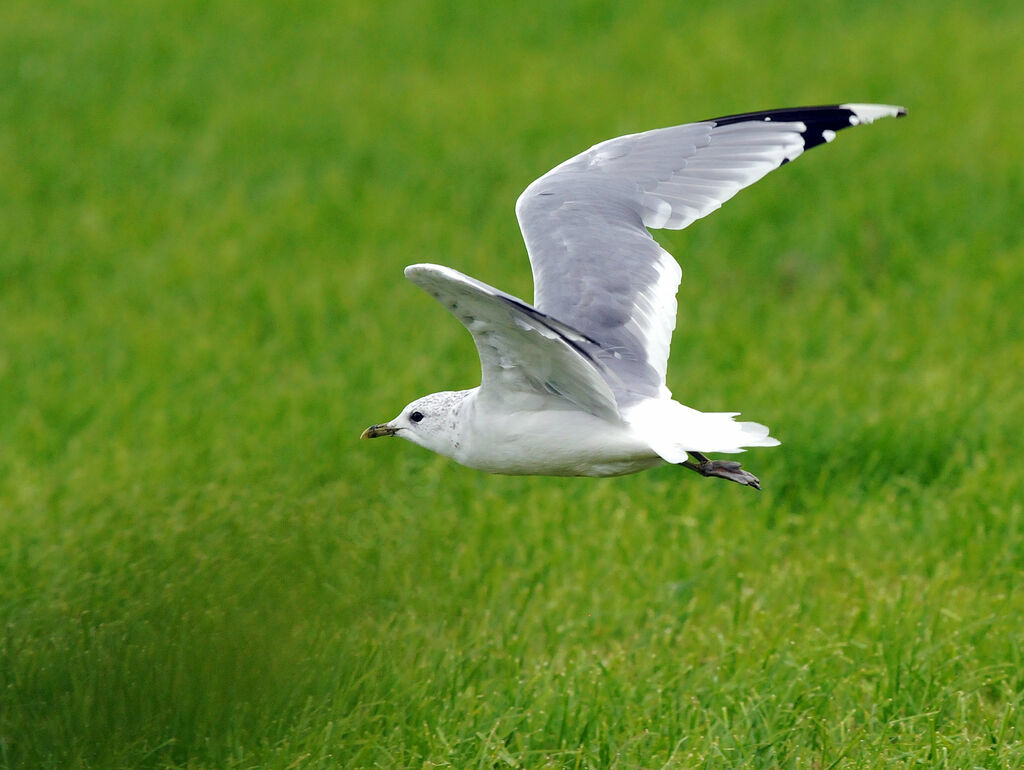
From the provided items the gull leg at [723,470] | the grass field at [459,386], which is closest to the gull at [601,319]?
the gull leg at [723,470]

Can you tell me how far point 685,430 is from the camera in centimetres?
394

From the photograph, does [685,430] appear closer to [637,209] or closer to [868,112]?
[637,209]

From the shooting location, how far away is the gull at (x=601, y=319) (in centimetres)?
389

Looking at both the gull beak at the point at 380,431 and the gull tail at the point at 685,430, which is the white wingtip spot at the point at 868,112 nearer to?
the gull tail at the point at 685,430

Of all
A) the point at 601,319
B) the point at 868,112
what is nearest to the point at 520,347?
the point at 601,319

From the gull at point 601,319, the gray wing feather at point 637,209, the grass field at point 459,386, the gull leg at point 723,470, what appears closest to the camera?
the gull at point 601,319

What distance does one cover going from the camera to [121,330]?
28.3 feet

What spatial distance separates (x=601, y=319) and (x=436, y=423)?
70 cm

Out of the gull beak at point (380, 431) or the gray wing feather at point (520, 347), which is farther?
the gull beak at point (380, 431)

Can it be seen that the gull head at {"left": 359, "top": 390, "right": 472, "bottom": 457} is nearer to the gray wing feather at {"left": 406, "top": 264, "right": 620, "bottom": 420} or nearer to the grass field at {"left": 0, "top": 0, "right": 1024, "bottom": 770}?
the gray wing feather at {"left": 406, "top": 264, "right": 620, "bottom": 420}

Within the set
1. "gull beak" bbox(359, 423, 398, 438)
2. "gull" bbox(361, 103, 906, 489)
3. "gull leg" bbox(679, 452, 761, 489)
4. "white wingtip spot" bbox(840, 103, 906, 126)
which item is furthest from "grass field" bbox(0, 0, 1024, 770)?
"white wingtip spot" bbox(840, 103, 906, 126)

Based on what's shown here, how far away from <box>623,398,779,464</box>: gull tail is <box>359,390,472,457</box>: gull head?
1.82 ft

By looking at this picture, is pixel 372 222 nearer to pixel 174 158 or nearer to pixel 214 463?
pixel 174 158

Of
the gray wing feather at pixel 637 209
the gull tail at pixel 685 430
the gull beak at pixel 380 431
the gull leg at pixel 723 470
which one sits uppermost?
the gray wing feather at pixel 637 209
